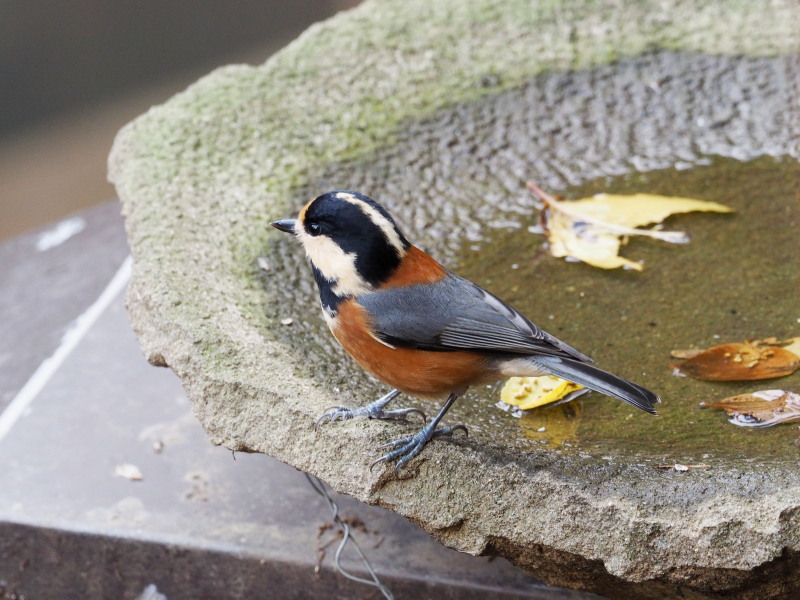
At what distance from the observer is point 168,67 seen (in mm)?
11625

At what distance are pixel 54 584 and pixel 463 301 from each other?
6.28 ft

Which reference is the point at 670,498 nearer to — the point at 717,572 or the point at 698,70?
the point at 717,572

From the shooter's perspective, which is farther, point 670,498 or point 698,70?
point 698,70

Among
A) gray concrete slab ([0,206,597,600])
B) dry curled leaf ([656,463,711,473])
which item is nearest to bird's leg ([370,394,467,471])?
dry curled leaf ([656,463,711,473])

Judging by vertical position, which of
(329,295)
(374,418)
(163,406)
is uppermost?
(329,295)

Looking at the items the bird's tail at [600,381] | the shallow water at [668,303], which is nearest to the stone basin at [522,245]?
the shallow water at [668,303]

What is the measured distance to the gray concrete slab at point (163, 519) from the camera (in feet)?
10.4

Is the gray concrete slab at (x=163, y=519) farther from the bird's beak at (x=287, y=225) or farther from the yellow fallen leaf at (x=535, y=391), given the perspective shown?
the bird's beak at (x=287, y=225)

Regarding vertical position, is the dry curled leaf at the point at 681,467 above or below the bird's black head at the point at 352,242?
below

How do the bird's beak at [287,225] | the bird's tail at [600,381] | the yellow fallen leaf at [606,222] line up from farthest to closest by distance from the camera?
the yellow fallen leaf at [606,222], the bird's beak at [287,225], the bird's tail at [600,381]

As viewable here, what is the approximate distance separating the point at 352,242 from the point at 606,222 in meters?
1.41

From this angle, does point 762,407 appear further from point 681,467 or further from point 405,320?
point 405,320

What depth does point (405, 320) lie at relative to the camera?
2.63 meters

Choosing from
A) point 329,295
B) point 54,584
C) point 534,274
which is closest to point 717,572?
point 329,295
